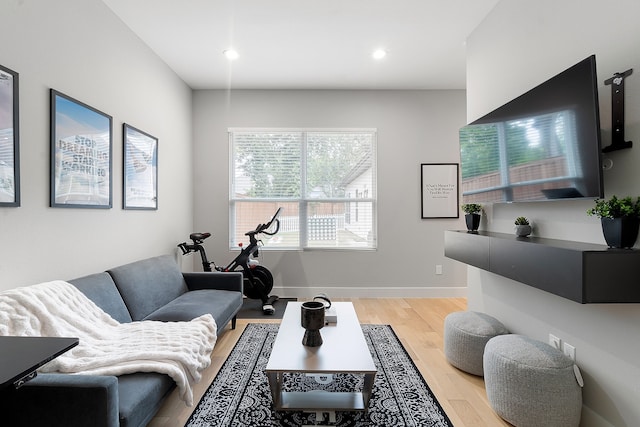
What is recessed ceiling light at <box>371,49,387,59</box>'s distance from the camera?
342 cm

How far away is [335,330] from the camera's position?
2.13 metres

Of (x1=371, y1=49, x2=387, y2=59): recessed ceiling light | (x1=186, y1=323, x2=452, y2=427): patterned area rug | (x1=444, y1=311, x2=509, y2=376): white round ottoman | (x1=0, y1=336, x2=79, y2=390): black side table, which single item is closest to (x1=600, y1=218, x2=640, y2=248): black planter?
(x1=444, y1=311, x2=509, y2=376): white round ottoman

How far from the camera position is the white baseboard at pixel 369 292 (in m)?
4.44

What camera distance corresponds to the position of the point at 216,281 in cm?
329

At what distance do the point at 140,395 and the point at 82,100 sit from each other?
209 centimetres

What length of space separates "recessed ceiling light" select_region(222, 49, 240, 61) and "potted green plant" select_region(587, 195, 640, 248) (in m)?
3.35

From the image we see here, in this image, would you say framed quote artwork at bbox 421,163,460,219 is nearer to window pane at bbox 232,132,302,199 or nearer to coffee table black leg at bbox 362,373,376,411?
window pane at bbox 232,132,302,199

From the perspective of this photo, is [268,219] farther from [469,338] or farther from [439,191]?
[469,338]

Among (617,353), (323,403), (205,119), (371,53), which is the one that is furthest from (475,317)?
(205,119)

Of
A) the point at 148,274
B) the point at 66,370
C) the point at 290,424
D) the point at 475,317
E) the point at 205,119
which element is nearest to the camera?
the point at 66,370

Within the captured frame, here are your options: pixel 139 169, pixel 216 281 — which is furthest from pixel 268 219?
pixel 139 169

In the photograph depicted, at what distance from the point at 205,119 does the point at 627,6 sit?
4.22 m

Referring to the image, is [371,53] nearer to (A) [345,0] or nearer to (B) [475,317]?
(A) [345,0]

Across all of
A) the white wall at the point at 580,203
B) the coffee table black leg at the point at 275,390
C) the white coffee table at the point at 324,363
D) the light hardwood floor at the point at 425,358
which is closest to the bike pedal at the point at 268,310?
the light hardwood floor at the point at 425,358
